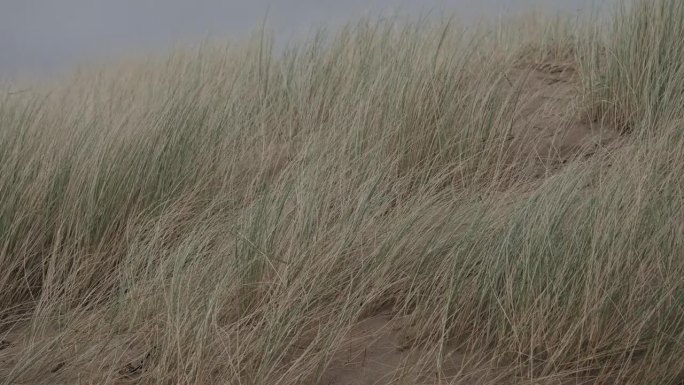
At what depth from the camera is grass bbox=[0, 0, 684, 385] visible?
247cm

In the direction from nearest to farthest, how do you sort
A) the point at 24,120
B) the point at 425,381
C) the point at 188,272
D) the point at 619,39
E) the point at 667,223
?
1. the point at 425,381
2. the point at 667,223
3. the point at 188,272
4. the point at 24,120
5. the point at 619,39

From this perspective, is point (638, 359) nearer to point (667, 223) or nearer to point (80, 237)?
point (667, 223)

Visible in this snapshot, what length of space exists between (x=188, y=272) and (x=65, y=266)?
0.78 meters

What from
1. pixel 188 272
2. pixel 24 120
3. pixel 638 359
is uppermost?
pixel 24 120

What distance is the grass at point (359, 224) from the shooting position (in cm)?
247

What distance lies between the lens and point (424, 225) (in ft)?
9.38

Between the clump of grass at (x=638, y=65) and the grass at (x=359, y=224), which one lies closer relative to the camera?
the grass at (x=359, y=224)

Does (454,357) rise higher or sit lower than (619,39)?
lower

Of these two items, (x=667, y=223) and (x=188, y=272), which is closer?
(x=667, y=223)

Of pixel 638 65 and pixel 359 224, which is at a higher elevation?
pixel 638 65

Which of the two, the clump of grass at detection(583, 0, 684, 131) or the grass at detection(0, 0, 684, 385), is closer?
the grass at detection(0, 0, 684, 385)

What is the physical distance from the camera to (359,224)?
2996 millimetres

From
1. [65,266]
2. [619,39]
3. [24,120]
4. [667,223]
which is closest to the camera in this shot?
[667,223]

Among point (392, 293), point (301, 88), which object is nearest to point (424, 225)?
point (392, 293)
